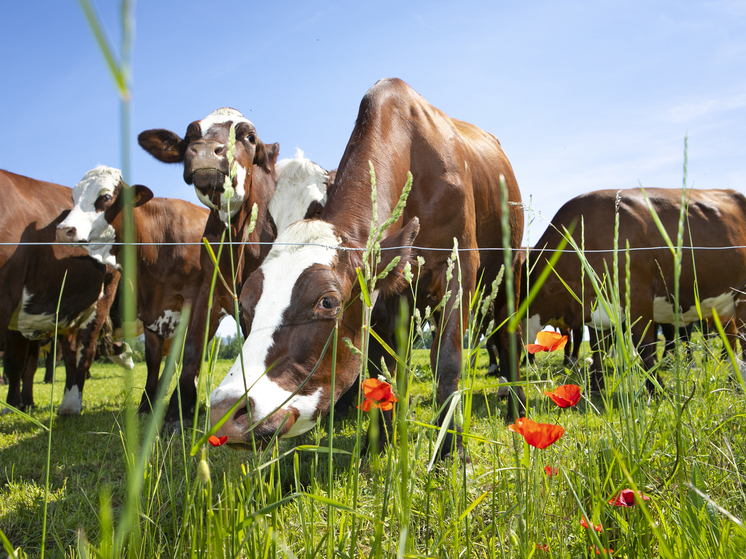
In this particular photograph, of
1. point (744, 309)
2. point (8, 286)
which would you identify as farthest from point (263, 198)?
point (744, 309)

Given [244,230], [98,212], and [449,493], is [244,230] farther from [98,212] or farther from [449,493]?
[449,493]

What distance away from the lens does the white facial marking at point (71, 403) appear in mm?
4902

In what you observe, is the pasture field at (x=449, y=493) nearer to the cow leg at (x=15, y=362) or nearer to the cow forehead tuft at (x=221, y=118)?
the cow forehead tuft at (x=221, y=118)

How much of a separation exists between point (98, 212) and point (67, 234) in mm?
459

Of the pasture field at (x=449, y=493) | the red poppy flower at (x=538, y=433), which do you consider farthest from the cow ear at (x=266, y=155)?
the red poppy flower at (x=538, y=433)

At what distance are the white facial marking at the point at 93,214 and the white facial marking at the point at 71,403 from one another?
51.4 inches

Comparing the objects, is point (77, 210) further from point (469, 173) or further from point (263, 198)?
point (469, 173)

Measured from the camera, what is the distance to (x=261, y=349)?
2012 millimetres

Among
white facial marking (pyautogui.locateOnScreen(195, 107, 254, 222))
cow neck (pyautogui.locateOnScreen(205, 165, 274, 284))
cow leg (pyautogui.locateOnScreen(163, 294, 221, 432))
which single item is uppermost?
white facial marking (pyautogui.locateOnScreen(195, 107, 254, 222))

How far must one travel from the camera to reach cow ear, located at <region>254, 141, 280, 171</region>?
447 cm

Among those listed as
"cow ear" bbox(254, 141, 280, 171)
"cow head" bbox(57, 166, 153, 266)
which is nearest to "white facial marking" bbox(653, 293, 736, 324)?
"cow ear" bbox(254, 141, 280, 171)

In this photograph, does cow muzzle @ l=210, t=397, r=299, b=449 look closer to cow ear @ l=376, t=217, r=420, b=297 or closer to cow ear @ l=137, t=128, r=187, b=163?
cow ear @ l=376, t=217, r=420, b=297

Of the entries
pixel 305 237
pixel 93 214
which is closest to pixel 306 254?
pixel 305 237

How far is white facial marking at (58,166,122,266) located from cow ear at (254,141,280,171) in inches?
65.7
